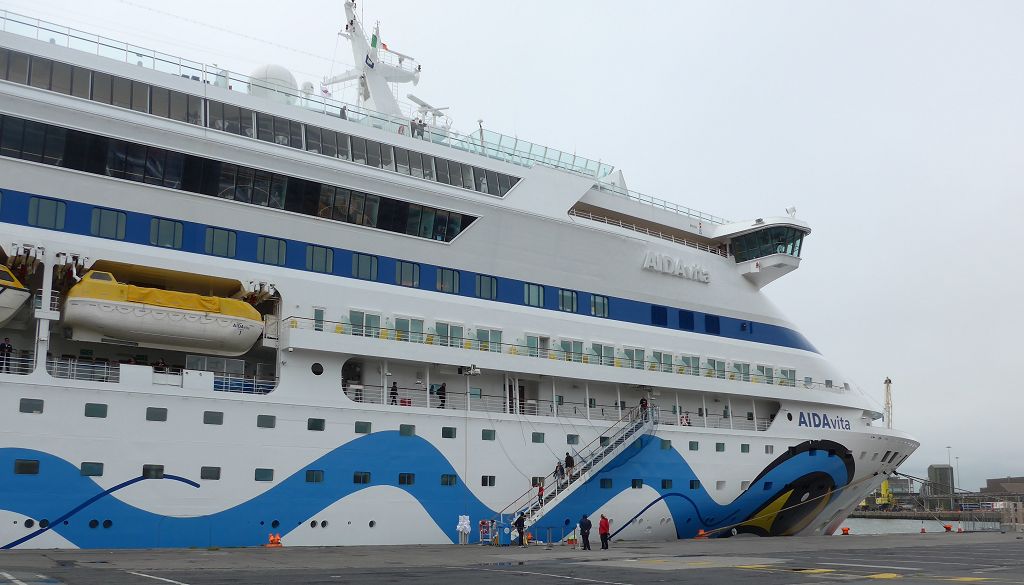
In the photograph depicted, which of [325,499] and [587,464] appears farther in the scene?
[587,464]

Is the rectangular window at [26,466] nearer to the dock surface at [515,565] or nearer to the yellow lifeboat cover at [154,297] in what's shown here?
the dock surface at [515,565]

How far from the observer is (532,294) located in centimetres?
2741

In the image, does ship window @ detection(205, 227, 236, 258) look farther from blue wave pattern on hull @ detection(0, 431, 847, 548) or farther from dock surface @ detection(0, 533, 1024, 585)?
dock surface @ detection(0, 533, 1024, 585)

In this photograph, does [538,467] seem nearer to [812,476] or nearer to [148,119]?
[812,476]

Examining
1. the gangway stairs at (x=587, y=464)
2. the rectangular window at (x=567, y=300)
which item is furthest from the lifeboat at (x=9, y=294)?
the rectangular window at (x=567, y=300)

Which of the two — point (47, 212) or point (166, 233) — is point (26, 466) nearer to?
point (47, 212)

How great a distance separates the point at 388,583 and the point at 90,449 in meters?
9.42

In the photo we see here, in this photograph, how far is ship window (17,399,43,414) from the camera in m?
18.6

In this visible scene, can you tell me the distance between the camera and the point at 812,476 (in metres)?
30.7

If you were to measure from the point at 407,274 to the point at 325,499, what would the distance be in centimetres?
681

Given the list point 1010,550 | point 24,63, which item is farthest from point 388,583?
point 1010,550

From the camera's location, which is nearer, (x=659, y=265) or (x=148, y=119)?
(x=148, y=119)

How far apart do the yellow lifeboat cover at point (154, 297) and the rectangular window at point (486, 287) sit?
692 centimetres

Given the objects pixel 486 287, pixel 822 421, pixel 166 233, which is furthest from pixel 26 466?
pixel 822 421
